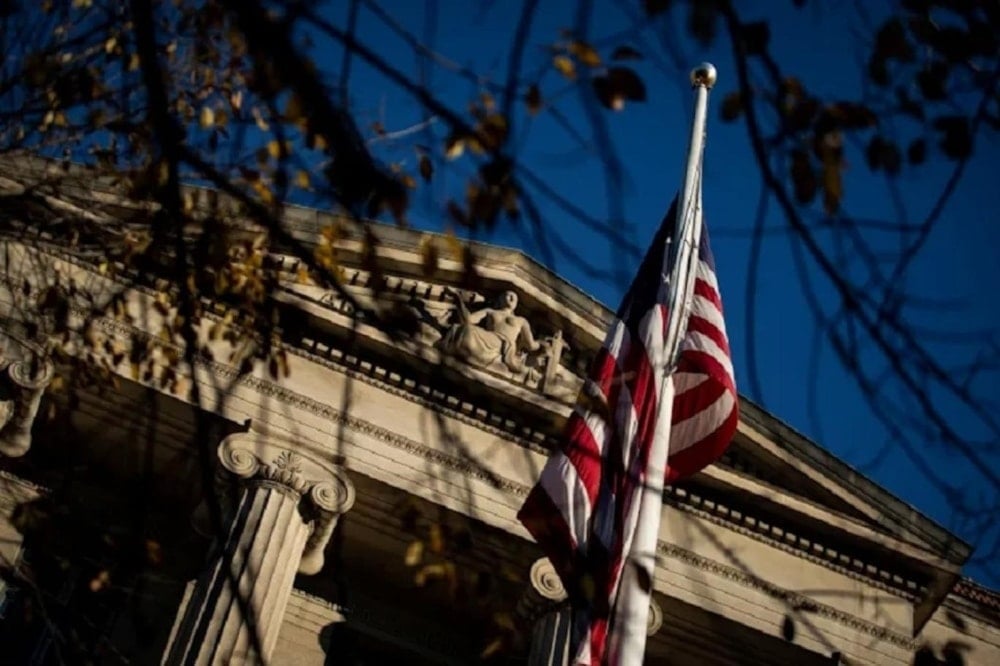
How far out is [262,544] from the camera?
1380 centimetres

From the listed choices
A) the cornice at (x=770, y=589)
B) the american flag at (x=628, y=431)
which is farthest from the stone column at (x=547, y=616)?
the american flag at (x=628, y=431)

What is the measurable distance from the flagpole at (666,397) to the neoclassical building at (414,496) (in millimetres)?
4299

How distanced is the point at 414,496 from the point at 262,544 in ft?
7.89

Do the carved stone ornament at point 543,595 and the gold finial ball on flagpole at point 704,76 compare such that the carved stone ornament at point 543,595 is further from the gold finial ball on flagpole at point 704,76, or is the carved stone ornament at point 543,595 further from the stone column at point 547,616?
the gold finial ball on flagpole at point 704,76

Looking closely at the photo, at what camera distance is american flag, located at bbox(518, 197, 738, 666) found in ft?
31.3

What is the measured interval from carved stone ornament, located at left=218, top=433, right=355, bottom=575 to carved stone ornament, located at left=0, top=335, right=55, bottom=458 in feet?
7.74

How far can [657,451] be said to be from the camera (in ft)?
34.7

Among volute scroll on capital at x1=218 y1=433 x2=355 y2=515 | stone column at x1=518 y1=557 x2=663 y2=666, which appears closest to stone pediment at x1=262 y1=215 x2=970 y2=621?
volute scroll on capital at x1=218 y1=433 x2=355 y2=515

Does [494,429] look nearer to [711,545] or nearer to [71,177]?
[711,545]

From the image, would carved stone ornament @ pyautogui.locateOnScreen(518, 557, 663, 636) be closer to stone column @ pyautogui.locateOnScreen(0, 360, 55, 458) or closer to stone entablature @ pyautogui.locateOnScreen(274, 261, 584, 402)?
stone entablature @ pyautogui.locateOnScreen(274, 261, 584, 402)

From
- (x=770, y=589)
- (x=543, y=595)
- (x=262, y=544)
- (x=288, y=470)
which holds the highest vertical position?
(x=770, y=589)

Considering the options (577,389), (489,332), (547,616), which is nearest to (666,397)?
(547,616)

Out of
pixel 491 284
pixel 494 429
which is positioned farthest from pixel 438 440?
pixel 491 284

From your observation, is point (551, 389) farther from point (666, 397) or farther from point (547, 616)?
point (666, 397)
